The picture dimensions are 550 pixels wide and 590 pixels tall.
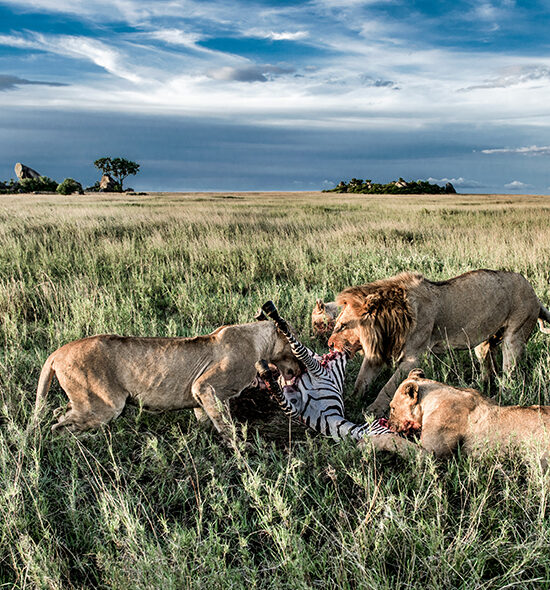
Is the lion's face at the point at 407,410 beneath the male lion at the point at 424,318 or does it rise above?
beneath

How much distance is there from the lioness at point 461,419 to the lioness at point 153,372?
1.13 m

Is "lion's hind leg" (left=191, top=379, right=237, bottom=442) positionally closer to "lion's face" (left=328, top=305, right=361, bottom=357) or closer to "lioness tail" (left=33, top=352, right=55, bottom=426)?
"lioness tail" (left=33, top=352, right=55, bottom=426)

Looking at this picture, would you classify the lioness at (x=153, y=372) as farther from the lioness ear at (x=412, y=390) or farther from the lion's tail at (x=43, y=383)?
the lioness ear at (x=412, y=390)

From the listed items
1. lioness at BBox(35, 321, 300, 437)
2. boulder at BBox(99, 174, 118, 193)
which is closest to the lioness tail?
lioness at BBox(35, 321, 300, 437)

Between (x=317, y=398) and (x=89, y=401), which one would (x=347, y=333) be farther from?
(x=89, y=401)

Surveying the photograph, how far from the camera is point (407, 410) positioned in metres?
3.32

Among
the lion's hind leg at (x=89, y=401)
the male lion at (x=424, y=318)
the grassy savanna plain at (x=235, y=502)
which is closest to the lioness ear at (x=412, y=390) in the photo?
the grassy savanna plain at (x=235, y=502)

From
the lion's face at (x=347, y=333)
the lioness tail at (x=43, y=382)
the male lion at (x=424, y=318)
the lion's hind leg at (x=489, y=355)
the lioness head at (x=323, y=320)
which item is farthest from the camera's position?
the lioness head at (x=323, y=320)

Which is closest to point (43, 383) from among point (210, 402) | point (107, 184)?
point (210, 402)

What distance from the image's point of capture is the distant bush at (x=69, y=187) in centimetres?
6838

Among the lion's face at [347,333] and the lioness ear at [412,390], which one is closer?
the lioness ear at [412,390]

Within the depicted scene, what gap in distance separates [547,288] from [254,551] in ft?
21.6

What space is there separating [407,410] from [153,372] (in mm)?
1838

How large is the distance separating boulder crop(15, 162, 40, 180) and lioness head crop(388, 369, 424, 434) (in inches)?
4450
